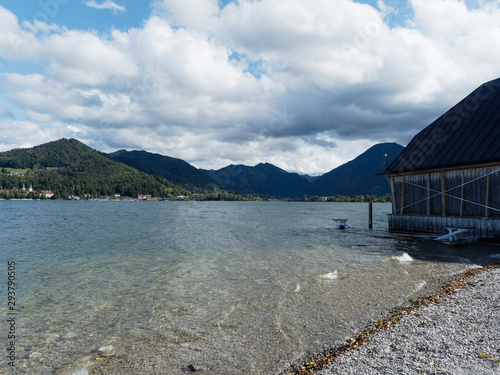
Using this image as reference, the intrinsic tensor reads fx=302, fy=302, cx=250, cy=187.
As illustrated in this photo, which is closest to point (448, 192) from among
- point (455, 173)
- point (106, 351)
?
point (455, 173)

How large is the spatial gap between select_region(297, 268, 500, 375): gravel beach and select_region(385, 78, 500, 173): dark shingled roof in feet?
59.1

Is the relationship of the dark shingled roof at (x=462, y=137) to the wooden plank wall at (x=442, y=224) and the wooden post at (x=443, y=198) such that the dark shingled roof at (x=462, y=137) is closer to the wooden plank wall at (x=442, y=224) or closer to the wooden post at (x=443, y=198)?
the wooden post at (x=443, y=198)

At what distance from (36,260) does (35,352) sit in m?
17.3

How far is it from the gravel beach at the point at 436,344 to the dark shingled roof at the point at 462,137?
18.0m

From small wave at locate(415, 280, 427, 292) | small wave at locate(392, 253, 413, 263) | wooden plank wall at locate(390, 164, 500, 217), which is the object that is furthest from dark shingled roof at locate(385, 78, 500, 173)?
small wave at locate(415, 280, 427, 292)

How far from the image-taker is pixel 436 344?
741 cm

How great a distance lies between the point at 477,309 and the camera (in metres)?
9.77

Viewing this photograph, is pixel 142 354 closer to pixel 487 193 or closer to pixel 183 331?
pixel 183 331

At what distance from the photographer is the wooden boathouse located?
23.8 meters

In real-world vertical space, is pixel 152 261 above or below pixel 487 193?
below

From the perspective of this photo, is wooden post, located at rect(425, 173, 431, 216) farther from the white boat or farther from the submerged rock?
the submerged rock

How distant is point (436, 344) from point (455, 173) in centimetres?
2357

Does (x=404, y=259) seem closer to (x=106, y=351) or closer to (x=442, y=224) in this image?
(x=442, y=224)

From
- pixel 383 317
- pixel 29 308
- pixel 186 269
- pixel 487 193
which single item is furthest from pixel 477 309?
pixel 487 193
